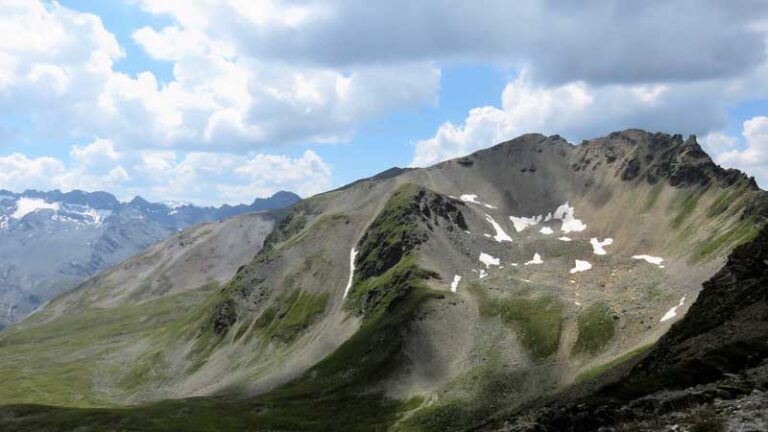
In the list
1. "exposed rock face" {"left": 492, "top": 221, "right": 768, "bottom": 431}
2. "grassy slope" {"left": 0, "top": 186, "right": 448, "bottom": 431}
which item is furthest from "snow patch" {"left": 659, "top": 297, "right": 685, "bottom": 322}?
"exposed rock face" {"left": 492, "top": 221, "right": 768, "bottom": 431}

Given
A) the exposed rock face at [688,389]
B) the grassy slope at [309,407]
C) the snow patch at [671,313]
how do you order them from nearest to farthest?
1. the exposed rock face at [688,389]
2. the snow patch at [671,313]
3. the grassy slope at [309,407]

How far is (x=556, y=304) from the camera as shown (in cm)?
17175

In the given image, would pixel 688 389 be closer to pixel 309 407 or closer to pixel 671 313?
pixel 671 313

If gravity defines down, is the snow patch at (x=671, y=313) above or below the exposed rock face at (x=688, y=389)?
below

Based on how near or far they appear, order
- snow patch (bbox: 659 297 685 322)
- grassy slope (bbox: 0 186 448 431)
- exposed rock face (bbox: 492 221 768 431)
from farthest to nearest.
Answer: grassy slope (bbox: 0 186 448 431) < snow patch (bbox: 659 297 685 322) < exposed rock face (bbox: 492 221 768 431)

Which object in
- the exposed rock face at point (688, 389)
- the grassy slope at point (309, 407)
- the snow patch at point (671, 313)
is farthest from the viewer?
the grassy slope at point (309, 407)

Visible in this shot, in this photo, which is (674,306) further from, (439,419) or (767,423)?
(767,423)

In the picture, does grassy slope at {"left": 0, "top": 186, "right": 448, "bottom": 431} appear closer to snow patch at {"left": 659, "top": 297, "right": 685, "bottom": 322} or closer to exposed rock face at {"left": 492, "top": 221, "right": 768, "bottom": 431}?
snow patch at {"left": 659, "top": 297, "right": 685, "bottom": 322}

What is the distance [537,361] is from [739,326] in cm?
9178

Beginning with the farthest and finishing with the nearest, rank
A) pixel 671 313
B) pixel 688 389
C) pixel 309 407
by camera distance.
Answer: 1. pixel 309 407
2. pixel 671 313
3. pixel 688 389

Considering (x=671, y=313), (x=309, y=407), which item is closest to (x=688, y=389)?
(x=671, y=313)

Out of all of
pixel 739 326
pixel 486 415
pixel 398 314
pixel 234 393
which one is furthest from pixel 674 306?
pixel 234 393

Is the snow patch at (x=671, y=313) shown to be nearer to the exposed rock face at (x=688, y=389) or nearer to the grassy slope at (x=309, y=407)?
the grassy slope at (x=309, y=407)

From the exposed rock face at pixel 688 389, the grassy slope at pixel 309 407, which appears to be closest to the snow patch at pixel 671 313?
the grassy slope at pixel 309 407
